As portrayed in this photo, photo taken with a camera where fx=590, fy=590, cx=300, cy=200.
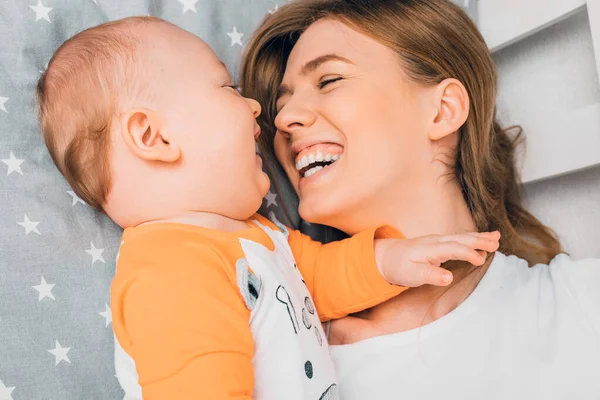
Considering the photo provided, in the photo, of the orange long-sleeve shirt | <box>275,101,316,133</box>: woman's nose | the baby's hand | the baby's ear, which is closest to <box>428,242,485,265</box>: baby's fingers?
the baby's hand

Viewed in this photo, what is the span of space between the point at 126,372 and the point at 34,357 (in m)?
0.20

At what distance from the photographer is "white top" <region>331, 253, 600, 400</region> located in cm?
100

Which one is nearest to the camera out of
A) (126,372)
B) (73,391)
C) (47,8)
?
(126,372)

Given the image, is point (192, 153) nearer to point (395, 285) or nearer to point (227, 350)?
point (227, 350)

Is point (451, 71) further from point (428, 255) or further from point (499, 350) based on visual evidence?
point (499, 350)

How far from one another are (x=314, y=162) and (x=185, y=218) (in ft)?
1.12

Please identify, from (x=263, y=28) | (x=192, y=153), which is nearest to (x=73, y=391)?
(x=192, y=153)

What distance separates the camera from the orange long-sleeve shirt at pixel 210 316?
75cm

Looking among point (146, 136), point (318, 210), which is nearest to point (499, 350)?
point (318, 210)

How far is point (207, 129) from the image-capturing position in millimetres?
959

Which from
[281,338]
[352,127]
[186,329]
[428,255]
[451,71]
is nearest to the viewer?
[186,329]

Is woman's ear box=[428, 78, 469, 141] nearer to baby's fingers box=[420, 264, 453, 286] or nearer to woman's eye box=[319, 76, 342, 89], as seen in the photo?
woman's eye box=[319, 76, 342, 89]

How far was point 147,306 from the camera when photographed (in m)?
0.78

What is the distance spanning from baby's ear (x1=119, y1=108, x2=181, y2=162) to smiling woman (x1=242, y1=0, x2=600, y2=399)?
30cm
